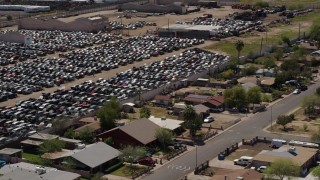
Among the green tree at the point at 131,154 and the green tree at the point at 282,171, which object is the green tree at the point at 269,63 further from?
the green tree at the point at 282,171

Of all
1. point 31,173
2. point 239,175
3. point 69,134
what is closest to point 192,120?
point 69,134

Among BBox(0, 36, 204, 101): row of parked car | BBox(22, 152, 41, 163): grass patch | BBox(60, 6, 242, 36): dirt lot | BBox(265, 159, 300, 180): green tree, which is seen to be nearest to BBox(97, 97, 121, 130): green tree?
BBox(22, 152, 41, 163): grass patch

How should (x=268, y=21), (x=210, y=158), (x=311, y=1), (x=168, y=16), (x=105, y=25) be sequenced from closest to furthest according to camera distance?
1. (x=210, y=158)
2. (x=105, y=25)
3. (x=268, y=21)
4. (x=168, y=16)
5. (x=311, y=1)

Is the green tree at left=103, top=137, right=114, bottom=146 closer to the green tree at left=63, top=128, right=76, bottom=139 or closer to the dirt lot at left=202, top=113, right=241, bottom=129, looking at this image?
the green tree at left=63, top=128, right=76, bottom=139

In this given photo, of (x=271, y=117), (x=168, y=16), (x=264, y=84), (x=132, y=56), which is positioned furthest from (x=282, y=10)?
(x=271, y=117)

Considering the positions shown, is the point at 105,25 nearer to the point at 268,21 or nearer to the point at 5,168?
the point at 268,21

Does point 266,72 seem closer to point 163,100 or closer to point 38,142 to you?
point 163,100
